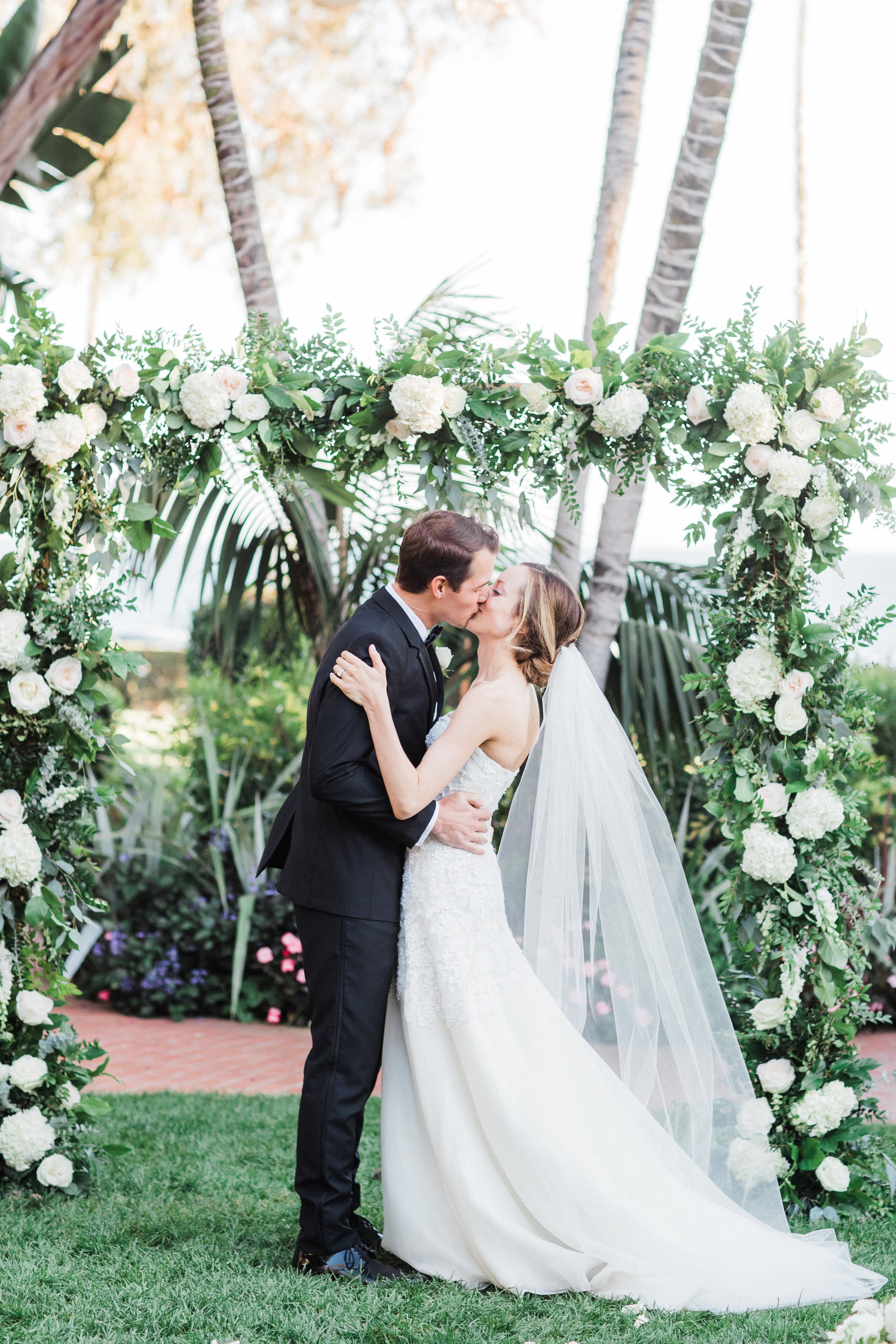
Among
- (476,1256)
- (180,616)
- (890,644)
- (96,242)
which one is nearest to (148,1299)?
(476,1256)

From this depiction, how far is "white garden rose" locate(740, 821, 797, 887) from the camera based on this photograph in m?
3.69

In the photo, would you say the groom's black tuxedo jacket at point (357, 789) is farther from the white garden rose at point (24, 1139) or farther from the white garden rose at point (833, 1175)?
the white garden rose at point (833, 1175)

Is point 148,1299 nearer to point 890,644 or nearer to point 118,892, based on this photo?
point 118,892

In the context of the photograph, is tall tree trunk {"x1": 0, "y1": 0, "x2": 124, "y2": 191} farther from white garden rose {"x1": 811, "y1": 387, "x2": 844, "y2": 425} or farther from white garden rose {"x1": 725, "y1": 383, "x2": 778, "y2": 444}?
white garden rose {"x1": 811, "y1": 387, "x2": 844, "y2": 425}

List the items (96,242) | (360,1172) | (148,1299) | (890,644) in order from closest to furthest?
1. (148,1299)
2. (360,1172)
3. (890,644)
4. (96,242)

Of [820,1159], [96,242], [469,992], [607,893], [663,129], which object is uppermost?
[663,129]

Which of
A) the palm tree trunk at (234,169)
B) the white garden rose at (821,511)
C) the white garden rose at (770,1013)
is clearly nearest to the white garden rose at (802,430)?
the white garden rose at (821,511)

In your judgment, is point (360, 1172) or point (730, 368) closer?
point (730, 368)

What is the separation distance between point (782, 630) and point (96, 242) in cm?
1567

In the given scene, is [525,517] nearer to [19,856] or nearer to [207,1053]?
[19,856]

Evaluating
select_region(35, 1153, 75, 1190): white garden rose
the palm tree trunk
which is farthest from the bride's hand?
the palm tree trunk

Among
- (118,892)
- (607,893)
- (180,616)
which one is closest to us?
(607,893)

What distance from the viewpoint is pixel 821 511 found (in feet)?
12.1

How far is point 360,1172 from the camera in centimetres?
439
